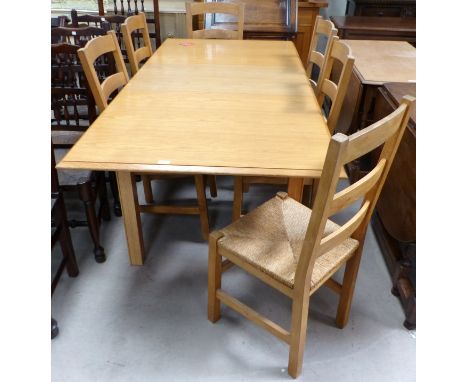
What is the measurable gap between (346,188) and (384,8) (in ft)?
10.8

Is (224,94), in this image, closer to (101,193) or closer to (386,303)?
(101,193)

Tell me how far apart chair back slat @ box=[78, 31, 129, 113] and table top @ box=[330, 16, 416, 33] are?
1.99 m

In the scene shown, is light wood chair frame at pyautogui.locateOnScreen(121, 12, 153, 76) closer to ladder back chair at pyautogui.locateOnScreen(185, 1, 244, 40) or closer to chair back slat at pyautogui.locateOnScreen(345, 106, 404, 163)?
ladder back chair at pyautogui.locateOnScreen(185, 1, 244, 40)

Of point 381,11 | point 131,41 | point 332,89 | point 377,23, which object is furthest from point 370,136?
point 381,11

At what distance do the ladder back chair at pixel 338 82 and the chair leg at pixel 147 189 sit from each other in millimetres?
1025

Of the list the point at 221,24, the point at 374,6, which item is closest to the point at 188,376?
the point at 221,24

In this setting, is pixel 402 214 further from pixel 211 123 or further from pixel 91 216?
pixel 91 216

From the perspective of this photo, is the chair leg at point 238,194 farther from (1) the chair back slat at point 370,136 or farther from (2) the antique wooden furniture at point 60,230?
(1) the chair back slat at point 370,136

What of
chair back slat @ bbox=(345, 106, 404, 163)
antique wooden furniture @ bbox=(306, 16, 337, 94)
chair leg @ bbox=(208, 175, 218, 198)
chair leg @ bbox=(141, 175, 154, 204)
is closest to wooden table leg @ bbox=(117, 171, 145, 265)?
chair leg @ bbox=(141, 175, 154, 204)

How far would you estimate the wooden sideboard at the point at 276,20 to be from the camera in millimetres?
3262

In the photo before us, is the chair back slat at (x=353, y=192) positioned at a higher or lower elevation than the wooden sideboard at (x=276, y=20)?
lower

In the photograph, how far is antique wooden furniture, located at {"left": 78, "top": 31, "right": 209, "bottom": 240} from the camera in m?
1.58

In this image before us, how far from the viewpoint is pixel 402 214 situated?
161cm

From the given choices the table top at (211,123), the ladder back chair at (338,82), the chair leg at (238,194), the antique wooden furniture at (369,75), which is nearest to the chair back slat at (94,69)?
the table top at (211,123)
